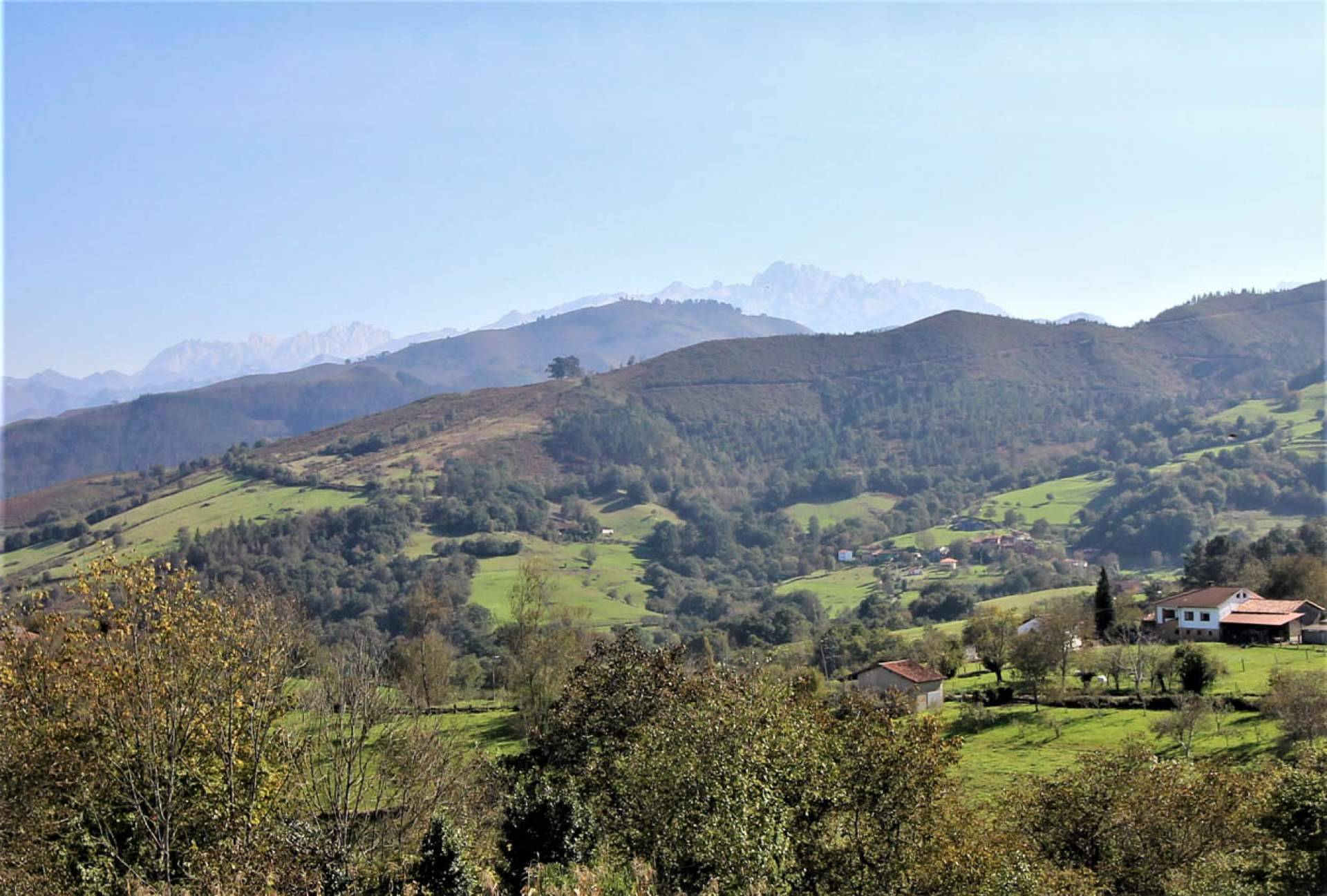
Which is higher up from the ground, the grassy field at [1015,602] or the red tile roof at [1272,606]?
the red tile roof at [1272,606]

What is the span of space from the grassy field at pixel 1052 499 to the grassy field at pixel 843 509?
55.5ft

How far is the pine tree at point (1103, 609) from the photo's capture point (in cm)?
5934

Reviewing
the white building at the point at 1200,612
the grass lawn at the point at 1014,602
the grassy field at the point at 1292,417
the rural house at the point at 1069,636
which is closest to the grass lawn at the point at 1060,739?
the rural house at the point at 1069,636

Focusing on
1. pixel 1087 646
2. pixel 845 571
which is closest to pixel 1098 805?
pixel 1087 646

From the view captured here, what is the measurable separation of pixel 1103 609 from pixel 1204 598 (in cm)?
570

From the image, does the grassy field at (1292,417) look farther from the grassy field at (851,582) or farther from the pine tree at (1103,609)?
the pine tree at (1103,609)

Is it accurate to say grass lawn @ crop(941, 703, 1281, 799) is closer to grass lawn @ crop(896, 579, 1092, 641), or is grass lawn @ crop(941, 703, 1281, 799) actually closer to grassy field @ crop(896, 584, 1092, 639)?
grass lawn @ crop(896, 579, 1092, 641)

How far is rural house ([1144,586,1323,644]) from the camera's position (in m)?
55.9

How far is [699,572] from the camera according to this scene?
142750mm

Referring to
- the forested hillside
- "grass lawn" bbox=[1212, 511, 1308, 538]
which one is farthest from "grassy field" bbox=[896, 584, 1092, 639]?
"grass lawn" bbox=[1212, 511, 1308, 538]

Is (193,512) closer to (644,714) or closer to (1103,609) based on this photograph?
(1103,609)

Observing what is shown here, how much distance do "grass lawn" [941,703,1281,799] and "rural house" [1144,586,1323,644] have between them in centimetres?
1981

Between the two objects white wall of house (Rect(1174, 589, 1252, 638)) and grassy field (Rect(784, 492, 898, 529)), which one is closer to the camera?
white wall of house (Rect(1174, 589, 1252, 638))

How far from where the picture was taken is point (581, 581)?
4892 inches
